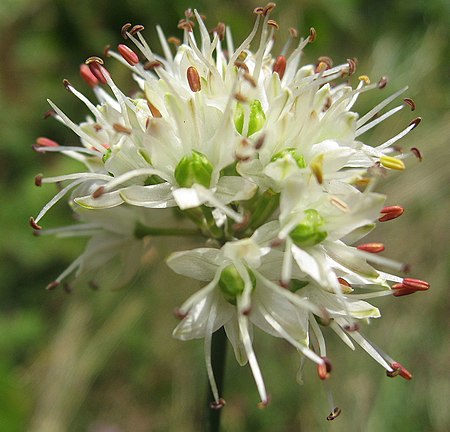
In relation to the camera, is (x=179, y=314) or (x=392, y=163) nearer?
(x=179, y=314)

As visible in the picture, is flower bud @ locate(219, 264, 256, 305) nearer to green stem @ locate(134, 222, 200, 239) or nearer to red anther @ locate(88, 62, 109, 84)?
green stem @ locate(134, 222, 200, 239)

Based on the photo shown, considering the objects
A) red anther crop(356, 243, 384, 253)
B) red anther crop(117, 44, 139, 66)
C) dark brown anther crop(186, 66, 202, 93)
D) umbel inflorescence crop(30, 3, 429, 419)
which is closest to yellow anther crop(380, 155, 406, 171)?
umbel inflorescence crop(30, 3, 429, 419)

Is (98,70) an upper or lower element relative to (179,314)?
upper

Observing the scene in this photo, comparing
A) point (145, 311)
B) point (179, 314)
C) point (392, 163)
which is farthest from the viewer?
point (145, 311)

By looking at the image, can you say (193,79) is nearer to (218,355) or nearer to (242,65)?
(242,65)

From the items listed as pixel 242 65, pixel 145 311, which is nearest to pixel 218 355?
pixel 242 65

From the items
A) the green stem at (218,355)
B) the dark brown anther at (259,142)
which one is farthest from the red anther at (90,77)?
the green stem at (218,355)
